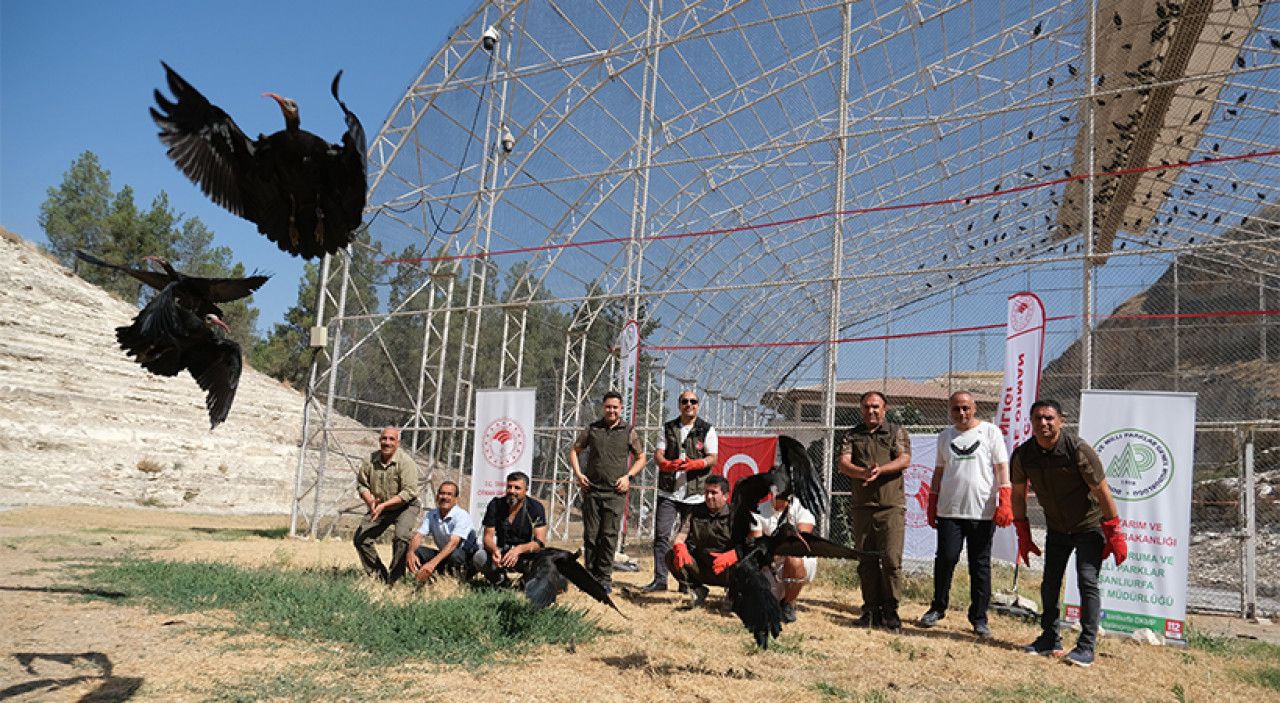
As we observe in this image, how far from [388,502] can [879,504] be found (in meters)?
3.76

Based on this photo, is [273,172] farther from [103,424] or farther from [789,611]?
[103,424]

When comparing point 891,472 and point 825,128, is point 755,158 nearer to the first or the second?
point 825,128

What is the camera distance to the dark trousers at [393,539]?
6.53 metres

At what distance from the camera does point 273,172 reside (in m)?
4.13

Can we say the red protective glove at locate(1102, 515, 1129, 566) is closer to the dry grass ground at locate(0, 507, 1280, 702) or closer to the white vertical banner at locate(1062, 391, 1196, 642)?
the dry grass ground at locate(0, 507, 1280, 702)

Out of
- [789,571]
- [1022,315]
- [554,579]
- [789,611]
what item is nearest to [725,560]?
[554,579]

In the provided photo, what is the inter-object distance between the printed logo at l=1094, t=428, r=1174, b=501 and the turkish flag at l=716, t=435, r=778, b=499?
3881mm

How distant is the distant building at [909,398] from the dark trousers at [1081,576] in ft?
32.3

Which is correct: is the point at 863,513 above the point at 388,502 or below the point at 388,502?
above

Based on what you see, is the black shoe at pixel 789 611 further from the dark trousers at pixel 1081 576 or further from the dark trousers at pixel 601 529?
the dark trousers at pixel 1081 576

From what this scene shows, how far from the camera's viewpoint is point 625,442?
670cm

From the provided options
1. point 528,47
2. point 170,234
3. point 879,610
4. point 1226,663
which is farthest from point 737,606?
point 170,234

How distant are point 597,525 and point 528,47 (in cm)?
959

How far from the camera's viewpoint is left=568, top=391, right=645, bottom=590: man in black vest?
6.52 meters
